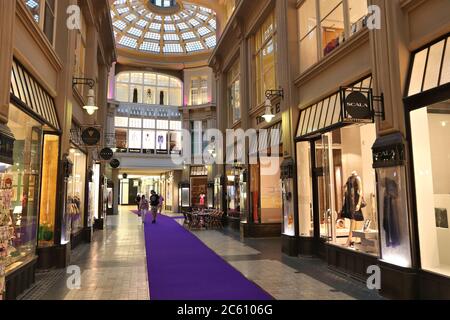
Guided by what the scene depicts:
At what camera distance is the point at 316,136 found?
28.1 ft

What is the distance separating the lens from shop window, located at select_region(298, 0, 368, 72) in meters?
7.31

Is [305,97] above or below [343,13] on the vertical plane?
below

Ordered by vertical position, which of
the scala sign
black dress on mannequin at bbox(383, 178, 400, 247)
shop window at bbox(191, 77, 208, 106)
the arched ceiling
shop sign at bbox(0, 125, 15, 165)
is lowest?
black dress on mannequin at bbox(383, 178, 400, 247)

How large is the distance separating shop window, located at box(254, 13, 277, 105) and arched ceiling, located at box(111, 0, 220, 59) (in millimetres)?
15075

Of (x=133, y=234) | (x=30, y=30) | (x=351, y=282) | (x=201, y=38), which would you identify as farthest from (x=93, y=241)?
(x=201, y=38)

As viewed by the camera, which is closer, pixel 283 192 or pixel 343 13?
pixel 343 13

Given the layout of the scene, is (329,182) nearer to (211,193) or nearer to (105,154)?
(105,154)

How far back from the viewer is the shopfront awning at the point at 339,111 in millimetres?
5789

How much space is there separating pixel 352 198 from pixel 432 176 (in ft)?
7.28

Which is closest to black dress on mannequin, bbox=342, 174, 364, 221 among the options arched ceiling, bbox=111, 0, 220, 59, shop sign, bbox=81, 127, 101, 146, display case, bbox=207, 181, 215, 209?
shop sign, bbox=81, 127, 101, 146

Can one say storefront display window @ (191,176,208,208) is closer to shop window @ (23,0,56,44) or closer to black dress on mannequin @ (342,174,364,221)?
shop window @ (23,0,56,44)

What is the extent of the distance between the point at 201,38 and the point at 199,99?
16.2 ft

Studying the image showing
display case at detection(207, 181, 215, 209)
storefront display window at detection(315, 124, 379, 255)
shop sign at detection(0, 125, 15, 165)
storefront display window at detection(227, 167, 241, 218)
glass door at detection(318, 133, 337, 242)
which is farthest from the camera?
display case at detection(207, 181, 215, 209)
